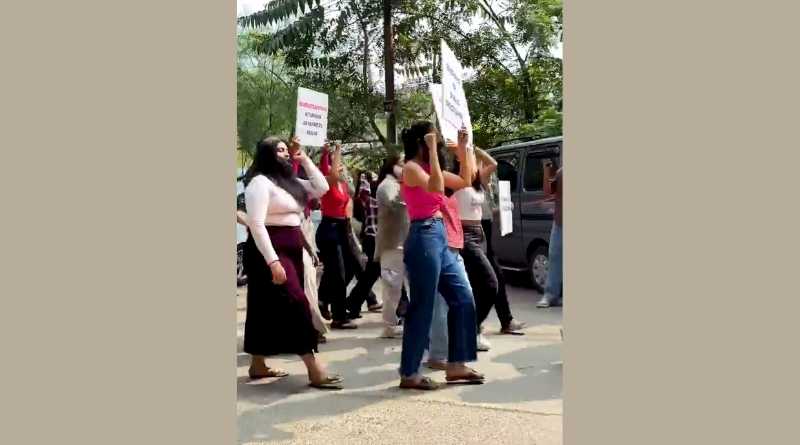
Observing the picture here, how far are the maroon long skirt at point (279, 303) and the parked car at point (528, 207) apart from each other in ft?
14.3

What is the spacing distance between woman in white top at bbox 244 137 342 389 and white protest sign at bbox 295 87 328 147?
648 mm

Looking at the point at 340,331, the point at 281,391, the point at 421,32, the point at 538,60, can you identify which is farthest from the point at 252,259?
the point at 538,60

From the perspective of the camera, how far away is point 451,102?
4.80 meters

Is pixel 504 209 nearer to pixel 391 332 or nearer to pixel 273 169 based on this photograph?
pixel 391 332

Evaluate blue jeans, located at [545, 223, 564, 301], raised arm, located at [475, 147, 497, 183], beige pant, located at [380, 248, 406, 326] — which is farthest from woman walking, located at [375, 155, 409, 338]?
blue jeans, located at [545, 223, 564, 301]

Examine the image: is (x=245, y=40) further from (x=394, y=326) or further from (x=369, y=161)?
(x=394, y=326)

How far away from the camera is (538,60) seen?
11.9 metres

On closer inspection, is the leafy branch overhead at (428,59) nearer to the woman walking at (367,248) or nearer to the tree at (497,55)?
the tree at (497,55)

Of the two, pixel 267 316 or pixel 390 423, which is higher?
pixel 267 316

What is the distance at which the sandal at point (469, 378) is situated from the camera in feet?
16.0

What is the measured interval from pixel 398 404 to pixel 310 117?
2212 mm

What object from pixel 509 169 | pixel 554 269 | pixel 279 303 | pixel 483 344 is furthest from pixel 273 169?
pixel 509 169

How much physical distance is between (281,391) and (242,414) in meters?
0.49

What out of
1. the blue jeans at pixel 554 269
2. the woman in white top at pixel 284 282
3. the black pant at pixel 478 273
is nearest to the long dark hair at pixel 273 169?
the woman in white top at pixel 284 282
